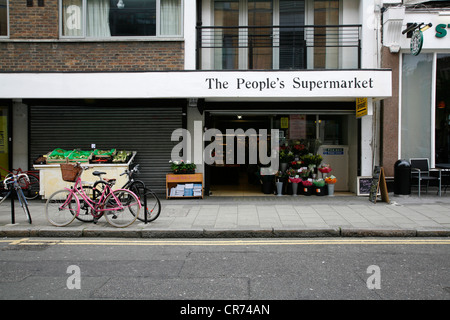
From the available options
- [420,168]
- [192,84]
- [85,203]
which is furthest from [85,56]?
[420,168]

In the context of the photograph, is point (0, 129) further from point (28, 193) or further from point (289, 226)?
point (289, 226)

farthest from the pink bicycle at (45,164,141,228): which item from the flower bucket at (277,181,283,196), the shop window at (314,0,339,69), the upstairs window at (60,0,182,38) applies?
the shop window at (314,0,339,69)

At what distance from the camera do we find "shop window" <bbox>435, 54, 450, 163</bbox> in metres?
10.9

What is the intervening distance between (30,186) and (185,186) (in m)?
4.70

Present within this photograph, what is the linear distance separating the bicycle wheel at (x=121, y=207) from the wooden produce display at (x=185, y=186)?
2978mm

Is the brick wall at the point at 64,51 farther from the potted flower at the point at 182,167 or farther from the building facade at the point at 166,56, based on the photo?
the potted flower at the point at 182,167

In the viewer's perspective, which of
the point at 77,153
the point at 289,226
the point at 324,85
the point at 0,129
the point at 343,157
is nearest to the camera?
the point at 289,226

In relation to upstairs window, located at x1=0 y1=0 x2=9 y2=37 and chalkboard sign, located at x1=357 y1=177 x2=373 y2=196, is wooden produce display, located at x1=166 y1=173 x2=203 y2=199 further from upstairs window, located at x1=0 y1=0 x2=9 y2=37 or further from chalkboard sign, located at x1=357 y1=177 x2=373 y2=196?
upstairs window, located at x1=0 y1=0 x2=9 y2=37

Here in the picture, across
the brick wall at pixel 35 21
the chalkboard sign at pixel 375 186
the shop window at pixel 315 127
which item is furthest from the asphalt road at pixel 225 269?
the brick wall at pixel 35 21

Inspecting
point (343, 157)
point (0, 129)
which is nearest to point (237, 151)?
point (343, 157)

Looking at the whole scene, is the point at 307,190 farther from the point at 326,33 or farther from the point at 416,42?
the point at 416,42

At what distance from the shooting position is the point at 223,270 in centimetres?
494

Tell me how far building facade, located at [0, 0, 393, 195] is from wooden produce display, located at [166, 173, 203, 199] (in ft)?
2.17
